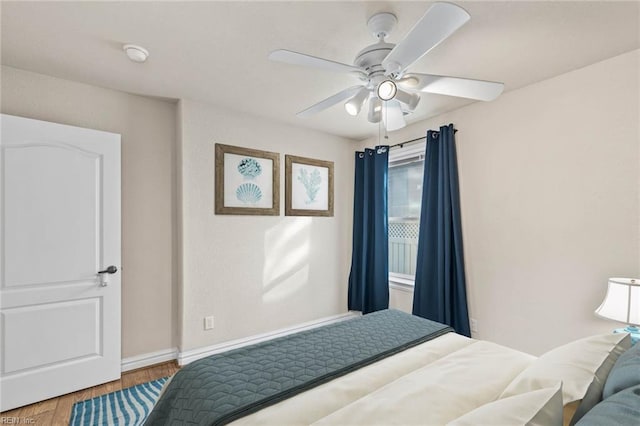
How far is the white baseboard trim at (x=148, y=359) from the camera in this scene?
2.61 metres

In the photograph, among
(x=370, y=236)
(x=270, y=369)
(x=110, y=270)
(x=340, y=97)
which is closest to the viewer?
(x=270, y=369)

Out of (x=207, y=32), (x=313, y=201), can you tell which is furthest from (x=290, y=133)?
(x=207, y=32)

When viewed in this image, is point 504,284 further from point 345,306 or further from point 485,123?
point 345,306

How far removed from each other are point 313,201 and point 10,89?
107 inches

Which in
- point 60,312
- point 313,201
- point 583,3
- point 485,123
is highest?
point 583,3

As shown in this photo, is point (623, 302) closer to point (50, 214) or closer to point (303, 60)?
point (303, 60)

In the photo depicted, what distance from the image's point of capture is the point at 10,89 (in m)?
2.19

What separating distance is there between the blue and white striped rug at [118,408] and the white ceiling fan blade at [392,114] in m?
2.60

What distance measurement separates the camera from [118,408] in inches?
83.4

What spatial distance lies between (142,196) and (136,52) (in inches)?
49.2

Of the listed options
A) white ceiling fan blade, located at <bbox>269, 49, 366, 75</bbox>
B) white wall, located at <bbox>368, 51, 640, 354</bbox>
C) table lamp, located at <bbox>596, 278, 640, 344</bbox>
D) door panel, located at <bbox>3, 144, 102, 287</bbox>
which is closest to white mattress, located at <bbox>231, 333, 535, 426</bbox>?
table lamp, located at <bbox>596, 278, 640, 344</bbox>

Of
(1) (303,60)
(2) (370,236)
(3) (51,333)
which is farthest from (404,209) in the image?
(3) (51,333)

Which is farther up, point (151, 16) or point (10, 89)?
point (151, 16)

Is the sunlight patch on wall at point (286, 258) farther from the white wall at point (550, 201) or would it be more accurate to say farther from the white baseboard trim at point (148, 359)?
the white wall at point (550, 201)
